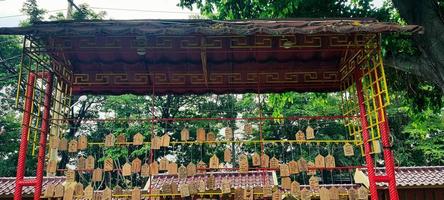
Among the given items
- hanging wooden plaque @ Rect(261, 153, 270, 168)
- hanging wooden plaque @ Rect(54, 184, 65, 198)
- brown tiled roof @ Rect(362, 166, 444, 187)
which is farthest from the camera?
brown tiled roof @ Rect(362, 166, 444, 187)

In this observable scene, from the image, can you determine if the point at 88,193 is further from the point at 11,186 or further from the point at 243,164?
the point at 11,186

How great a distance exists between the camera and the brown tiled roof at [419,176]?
11758mm

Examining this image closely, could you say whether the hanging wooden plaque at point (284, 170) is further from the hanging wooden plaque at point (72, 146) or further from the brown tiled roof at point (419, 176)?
the brown tiled roof at point (419, 176)

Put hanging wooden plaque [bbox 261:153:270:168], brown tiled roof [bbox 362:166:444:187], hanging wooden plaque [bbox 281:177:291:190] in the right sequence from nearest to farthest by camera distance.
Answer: hanging wooden plaque [bbox 261:153:270:168], hanging wooden plaque [bbox 281:177:291:190], brown tiled roof [bbox 362:166:444:187]

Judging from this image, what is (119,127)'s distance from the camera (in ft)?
63.7

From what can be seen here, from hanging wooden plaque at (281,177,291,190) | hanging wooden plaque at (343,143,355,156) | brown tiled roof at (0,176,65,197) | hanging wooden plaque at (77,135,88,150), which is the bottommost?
brown tiled roof at (0,176,65,197)

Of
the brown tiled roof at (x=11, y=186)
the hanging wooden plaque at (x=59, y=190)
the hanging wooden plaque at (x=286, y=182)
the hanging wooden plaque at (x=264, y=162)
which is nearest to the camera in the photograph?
the hanging wooden plaque at (x=59, y=190)

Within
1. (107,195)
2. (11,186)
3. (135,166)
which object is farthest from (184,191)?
(11,186)

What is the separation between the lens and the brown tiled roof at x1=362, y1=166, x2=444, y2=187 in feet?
38.6

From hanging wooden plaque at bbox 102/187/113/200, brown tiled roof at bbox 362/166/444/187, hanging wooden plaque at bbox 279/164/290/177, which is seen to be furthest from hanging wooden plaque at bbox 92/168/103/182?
brown tiled roof at bbox 362/166/444/187

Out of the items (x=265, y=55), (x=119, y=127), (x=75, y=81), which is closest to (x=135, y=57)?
(x=75, y=81)

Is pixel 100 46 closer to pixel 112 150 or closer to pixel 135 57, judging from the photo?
pixel 135 57

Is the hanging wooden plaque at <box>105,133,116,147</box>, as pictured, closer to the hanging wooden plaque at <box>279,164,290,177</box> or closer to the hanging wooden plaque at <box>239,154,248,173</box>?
the hanging wooden plaque at <box>239,154,248,173</box>

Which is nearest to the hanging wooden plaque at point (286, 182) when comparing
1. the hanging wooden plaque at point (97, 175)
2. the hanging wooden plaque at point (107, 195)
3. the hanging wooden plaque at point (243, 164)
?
the hanging wooden plaque at point (243, 164)
